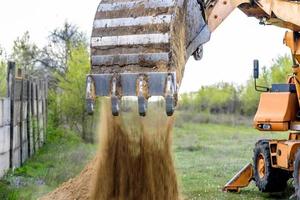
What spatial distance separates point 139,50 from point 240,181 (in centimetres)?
624

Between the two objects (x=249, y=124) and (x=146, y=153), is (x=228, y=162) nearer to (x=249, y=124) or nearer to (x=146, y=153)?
(x=146, y=153)

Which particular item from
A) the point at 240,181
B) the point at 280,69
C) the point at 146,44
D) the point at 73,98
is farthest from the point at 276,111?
the point at 280,69

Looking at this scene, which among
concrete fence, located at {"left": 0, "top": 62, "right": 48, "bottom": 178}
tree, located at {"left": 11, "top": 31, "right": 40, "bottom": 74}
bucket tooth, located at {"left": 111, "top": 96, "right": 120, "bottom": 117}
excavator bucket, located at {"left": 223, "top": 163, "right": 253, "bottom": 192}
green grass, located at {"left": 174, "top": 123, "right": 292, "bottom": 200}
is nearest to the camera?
bucket tooth, located at {"left": 111, "top": 96, "right": 120, "bottom": 117}

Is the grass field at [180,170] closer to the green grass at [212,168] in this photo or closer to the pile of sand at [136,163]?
the green grass at [212,168]

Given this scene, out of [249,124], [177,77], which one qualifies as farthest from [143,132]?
[249,124]

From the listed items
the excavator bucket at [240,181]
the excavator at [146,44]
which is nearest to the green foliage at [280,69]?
the excavator bucket at [240,181]

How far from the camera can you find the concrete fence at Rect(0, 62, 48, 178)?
14234mm

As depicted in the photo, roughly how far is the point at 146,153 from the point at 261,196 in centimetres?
452

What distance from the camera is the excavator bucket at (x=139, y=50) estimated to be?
768 centimetres

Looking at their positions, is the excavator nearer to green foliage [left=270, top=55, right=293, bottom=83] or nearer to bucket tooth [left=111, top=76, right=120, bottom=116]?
bucket tooth [left=111, top=76, right=120, bottom=116]

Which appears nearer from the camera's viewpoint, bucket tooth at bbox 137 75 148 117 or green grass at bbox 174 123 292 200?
bucket tooth at bbox 137 75 148 117

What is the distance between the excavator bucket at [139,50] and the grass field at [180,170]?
3.70m

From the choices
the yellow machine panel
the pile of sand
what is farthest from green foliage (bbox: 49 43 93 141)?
the pile of sand

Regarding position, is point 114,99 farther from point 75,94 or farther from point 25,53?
point 25,53
